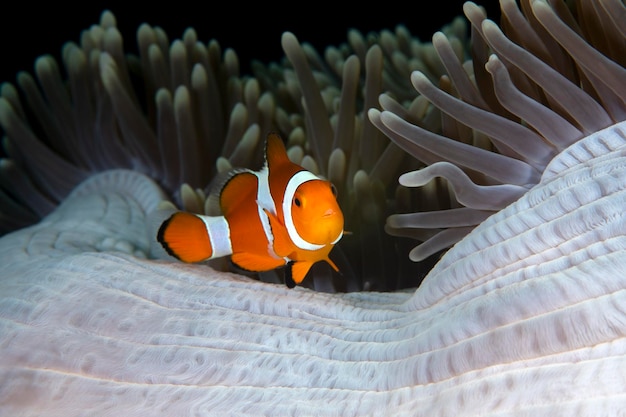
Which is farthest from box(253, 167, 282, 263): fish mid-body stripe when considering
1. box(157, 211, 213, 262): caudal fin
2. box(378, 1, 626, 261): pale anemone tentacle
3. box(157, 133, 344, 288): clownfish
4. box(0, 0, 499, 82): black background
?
box(0, 0, 499, 82): black background

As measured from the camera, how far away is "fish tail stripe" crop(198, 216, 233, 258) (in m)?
1.07

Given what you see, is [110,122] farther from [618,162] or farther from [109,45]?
[618,162]

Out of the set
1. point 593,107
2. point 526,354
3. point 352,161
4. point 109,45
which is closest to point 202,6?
point 109,45

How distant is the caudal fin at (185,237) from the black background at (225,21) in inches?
116

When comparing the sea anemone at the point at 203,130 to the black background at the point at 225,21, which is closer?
the sea anemone at the point at 203,130

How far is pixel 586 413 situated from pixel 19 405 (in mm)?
732

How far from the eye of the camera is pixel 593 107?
0.90 m

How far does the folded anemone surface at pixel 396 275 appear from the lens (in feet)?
2.20

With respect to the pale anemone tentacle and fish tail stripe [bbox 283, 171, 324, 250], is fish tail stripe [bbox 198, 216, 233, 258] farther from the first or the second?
the pale anemone tentacle

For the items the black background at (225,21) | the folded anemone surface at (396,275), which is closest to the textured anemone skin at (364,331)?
the folded anemone surface at (396,275)

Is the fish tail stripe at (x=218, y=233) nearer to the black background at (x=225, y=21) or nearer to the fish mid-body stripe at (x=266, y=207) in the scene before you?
the fish mid-body stripe at (x=266, y=207)

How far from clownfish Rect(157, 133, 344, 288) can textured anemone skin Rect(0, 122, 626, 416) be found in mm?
51

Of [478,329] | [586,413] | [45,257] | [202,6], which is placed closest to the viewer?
[586,413]

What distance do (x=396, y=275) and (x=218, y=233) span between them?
1.31 ft
